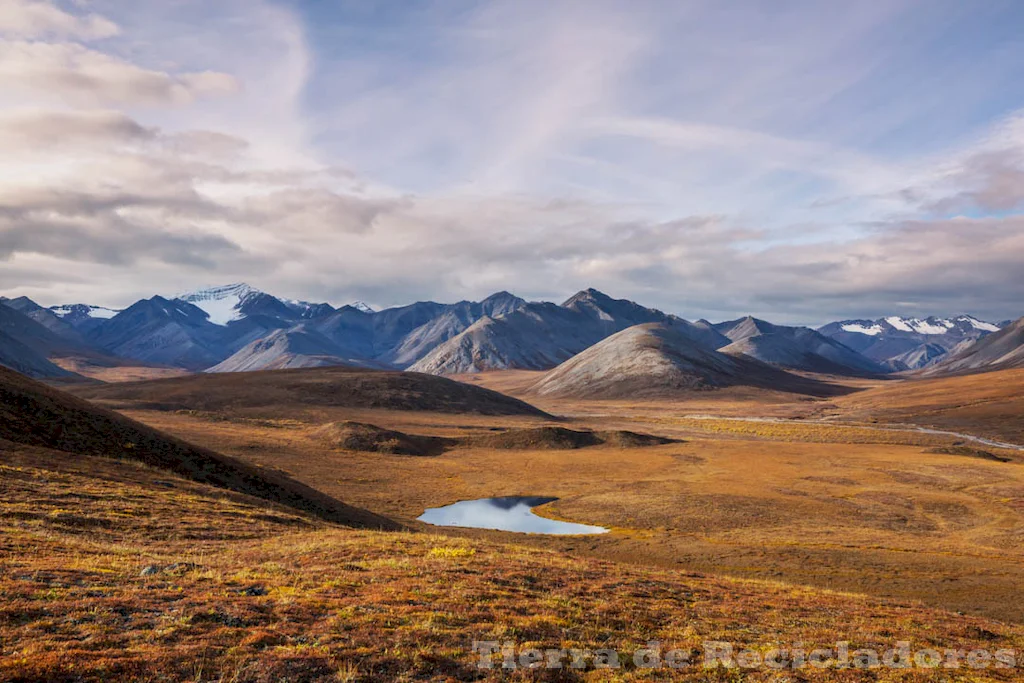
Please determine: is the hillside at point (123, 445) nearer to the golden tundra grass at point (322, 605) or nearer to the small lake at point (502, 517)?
the small lake at point (502, 517)

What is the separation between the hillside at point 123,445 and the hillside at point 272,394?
104 meters

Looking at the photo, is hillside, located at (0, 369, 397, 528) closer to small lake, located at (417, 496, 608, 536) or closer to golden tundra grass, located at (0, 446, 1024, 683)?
small lake, located at (417, 496, 608, 536)

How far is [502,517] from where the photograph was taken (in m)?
59.6

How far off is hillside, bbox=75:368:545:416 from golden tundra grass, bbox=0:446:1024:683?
441 ft

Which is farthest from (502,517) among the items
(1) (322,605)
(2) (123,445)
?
(1) (322,605)

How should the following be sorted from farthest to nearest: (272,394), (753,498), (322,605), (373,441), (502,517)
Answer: (272,394) < (373,441) < (753,498) < (502,517) < (322,605)

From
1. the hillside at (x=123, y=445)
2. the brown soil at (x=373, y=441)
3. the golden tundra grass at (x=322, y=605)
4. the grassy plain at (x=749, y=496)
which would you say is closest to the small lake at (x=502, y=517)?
the grassy plain at (x=749, y=496)

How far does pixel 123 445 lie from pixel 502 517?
1370 inches

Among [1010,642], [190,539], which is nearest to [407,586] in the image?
[190,539]

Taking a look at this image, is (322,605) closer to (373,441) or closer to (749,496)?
(749,496)

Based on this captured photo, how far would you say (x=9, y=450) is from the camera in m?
36.7

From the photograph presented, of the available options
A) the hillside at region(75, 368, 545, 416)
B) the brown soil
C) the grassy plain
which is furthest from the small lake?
the hillside at region(75, 368, 545, 416)

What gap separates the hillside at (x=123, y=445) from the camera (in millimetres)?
43819

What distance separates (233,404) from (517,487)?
113 metres
